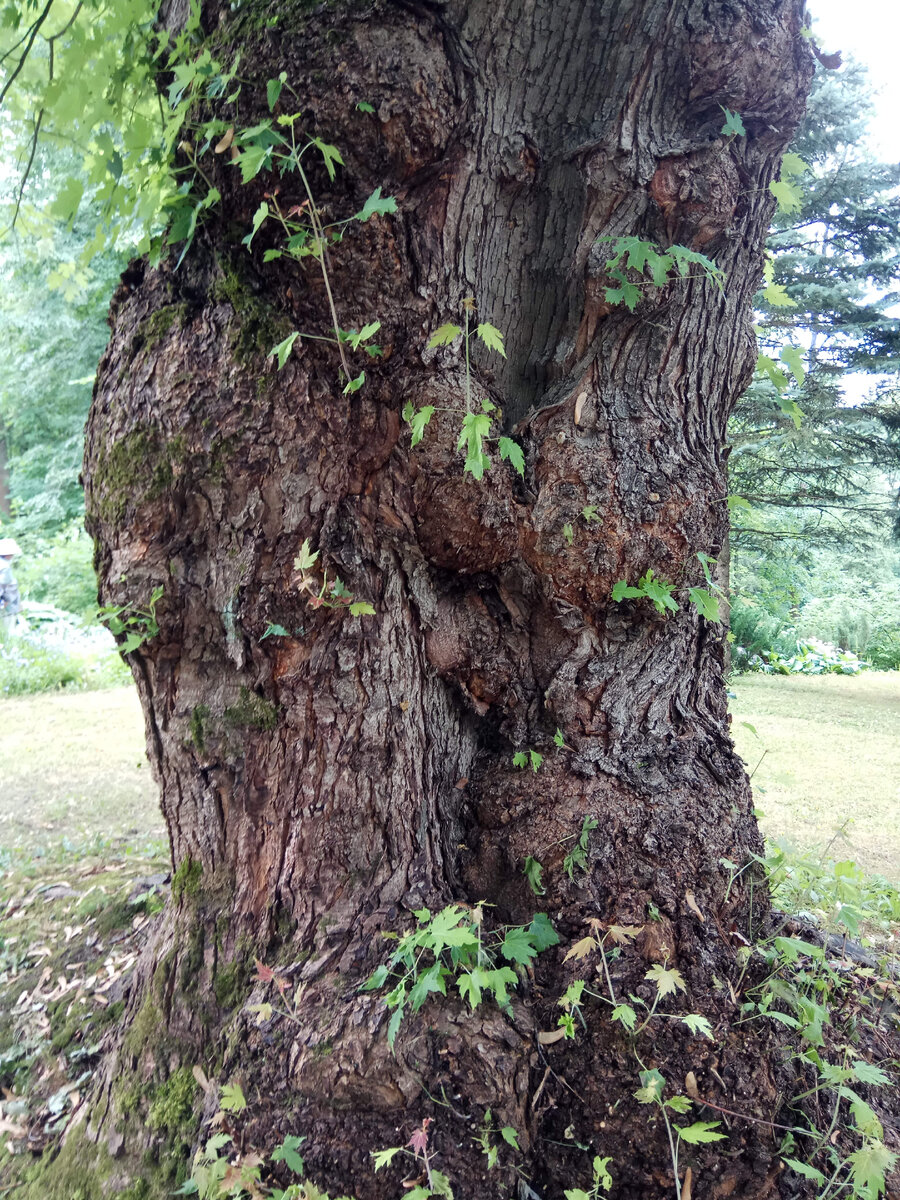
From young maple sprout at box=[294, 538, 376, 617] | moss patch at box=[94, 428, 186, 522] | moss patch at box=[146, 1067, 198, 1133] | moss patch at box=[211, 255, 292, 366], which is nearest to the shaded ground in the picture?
moss patch at box=[146, 1067, 198, 1133]

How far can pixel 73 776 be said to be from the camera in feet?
17.6

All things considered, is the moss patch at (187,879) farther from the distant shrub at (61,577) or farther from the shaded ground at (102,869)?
the distant shrub at (61,577)

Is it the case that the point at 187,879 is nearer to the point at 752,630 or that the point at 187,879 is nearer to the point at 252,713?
the point at 252,713

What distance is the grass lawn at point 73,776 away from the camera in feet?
14.2

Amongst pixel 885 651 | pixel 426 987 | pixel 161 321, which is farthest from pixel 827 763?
pixel 885 651

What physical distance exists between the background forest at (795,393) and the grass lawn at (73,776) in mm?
1392

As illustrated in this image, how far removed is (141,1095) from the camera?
1927 millimetres

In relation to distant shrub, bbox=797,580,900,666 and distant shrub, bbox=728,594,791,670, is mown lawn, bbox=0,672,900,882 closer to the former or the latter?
distant shrub, bbox=728,594,791,670

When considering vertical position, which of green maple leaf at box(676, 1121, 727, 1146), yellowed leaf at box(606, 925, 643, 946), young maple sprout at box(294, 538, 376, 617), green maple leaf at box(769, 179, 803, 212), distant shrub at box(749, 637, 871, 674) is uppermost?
green maple leaf at box(769, 179, 803, 212)

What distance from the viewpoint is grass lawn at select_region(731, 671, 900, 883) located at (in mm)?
4410

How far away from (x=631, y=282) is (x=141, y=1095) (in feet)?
8.16

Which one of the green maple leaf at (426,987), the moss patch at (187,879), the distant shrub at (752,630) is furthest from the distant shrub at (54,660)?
the distant shrub at (752,630)

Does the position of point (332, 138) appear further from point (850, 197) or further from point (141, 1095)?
point (850, 197)

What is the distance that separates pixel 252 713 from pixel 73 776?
4217 mm
